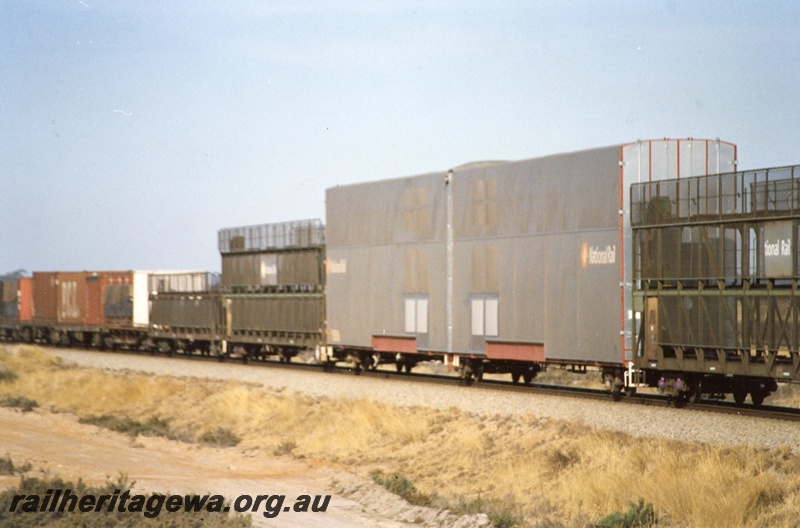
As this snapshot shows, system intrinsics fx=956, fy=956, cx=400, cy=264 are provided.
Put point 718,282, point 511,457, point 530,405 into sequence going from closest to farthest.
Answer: point 511,457
point 718,282
point 530,405

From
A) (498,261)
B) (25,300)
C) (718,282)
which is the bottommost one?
(25,300)

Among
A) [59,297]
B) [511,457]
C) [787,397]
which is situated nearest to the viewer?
[511,457]

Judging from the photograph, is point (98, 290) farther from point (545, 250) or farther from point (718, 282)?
point (718, 282)

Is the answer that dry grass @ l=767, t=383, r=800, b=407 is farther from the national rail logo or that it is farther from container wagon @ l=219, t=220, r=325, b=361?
container wagon @ l=219, t=220, r=325, b=361

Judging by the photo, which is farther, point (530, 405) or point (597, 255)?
point (597, 255)

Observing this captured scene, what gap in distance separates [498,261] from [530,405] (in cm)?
482

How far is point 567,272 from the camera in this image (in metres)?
21.6

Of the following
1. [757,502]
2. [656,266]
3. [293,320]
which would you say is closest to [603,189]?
[656,266]

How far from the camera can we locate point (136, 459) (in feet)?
62.8

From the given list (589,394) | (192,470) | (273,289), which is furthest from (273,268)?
(192,470)

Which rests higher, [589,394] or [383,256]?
[383,256]

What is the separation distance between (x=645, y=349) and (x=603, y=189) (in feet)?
11.8

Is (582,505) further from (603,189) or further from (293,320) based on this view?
(293,320)

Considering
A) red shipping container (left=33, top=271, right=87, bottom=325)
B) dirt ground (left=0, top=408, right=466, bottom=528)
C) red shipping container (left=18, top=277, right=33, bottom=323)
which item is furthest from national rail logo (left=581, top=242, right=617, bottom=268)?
red shipping container (left=18, top=277, right=33, bottom=323)
